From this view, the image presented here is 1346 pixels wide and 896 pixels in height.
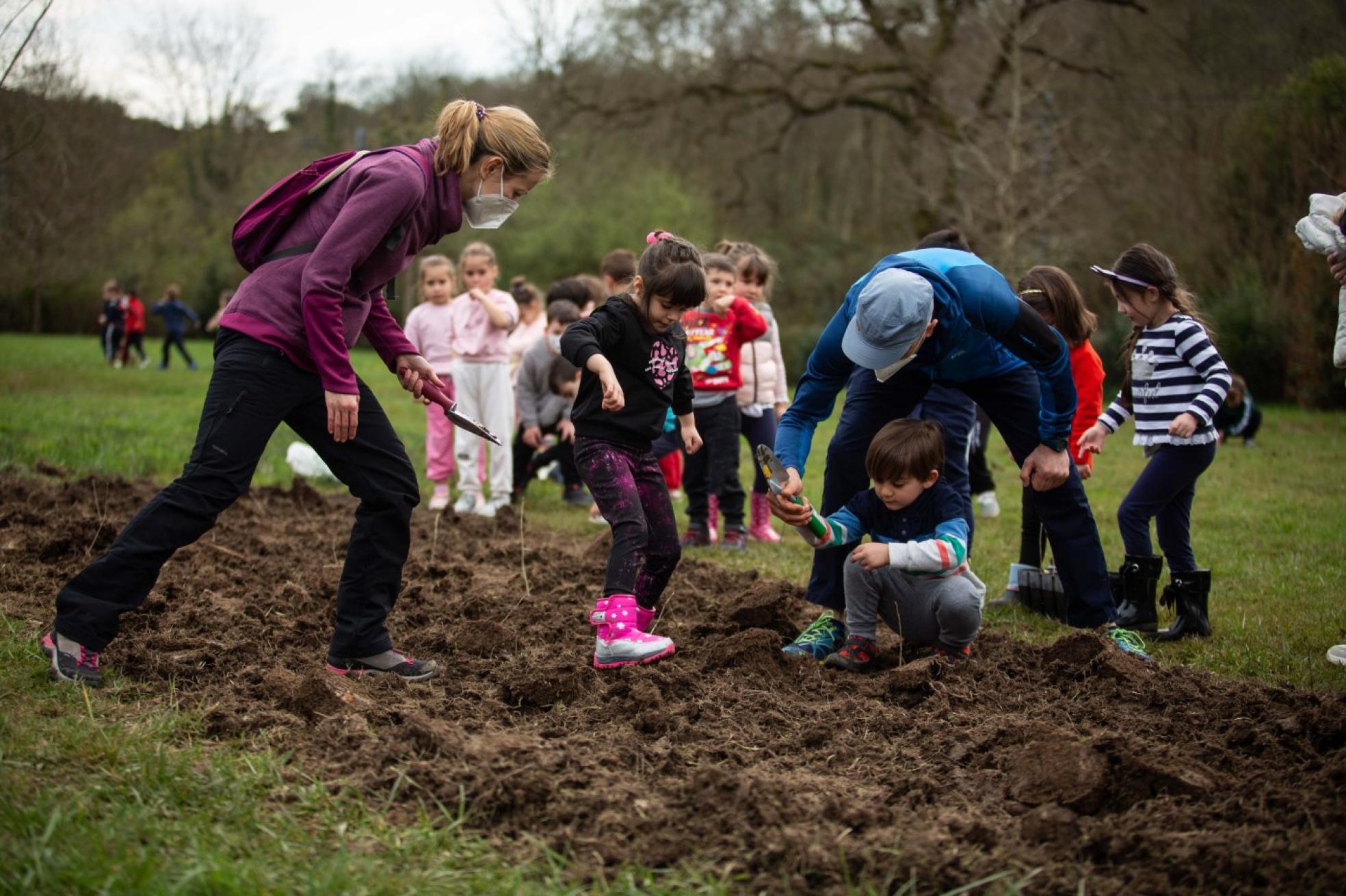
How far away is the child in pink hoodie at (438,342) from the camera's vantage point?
31.2ft

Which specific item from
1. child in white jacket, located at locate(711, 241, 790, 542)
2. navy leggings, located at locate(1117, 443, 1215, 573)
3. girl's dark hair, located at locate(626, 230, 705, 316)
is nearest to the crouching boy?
girl's dark hair, located at locate(626, 230, 705, 316)

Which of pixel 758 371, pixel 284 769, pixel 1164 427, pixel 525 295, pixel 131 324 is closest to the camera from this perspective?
pixel 284 769

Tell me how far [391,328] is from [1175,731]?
3.32 metres

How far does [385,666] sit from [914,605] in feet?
7.28

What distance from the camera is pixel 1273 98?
20.9 m

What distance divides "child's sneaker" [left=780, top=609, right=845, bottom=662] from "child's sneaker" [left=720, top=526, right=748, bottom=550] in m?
2.75

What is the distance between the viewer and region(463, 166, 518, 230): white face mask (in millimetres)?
4348

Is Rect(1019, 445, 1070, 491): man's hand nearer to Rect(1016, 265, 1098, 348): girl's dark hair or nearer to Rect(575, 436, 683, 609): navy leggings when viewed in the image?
Rect(1016, 265, 1098, 348): girl's dark hair

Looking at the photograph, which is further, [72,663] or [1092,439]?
[1092,439]

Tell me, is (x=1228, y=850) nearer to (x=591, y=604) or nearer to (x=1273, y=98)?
(x=591, y=604)

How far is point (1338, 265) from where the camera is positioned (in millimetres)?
4934

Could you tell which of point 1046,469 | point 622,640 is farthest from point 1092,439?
point 622,640

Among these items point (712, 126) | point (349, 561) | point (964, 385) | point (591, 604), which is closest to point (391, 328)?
point (349, 561)

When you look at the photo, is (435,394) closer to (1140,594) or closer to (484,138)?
(484,138)
